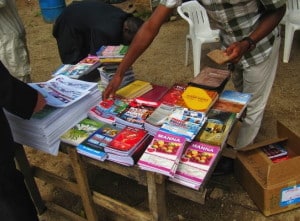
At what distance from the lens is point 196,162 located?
1519 mm

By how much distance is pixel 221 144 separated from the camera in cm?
159

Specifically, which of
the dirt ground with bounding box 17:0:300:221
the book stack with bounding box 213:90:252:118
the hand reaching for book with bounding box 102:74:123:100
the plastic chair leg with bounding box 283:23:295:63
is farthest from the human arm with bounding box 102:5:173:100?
the plastic chair leg with bounding box 283:23:295:63

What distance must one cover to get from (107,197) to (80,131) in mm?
440

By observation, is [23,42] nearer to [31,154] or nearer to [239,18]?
[31,154]

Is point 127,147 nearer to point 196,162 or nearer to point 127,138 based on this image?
point 127,138

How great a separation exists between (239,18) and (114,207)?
4.30 feet

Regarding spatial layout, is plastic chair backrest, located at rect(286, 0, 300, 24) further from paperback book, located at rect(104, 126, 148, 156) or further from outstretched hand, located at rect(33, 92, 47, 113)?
outstretched hand, located at rect(33, 92, 47, 113)

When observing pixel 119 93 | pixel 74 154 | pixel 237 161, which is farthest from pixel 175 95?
pixel 237 161

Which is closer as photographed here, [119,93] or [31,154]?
[119,93]

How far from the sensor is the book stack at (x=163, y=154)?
1455mm

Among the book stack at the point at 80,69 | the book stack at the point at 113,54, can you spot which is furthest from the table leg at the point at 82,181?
the book stack at the point at 113,54

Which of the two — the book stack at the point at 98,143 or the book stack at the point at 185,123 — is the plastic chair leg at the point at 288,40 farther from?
the book stack at the point at 98,143

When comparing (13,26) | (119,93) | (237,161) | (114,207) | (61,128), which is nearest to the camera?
(61,128)

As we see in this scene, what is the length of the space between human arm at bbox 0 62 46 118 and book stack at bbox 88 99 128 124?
0.29 m
